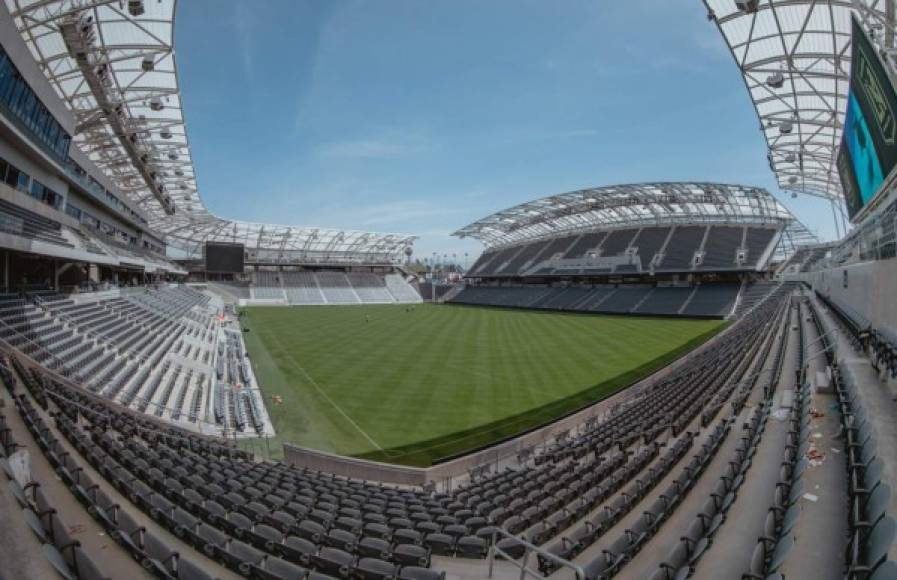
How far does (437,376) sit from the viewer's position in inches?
921

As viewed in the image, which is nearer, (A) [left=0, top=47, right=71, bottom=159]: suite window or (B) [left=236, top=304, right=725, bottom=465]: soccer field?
(A) [left=0, top=47, right=71, bottom=159]: suite window

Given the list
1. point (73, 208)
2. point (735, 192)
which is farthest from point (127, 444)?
point (735, 192)

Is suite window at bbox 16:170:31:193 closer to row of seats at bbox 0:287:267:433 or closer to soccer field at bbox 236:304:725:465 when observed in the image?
row of seats at bbox 0:287:267:433

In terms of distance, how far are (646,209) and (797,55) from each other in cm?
4234

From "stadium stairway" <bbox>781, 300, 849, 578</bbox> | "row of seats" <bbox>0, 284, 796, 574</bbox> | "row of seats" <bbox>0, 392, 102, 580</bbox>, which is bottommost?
"row of seats" <bbox>0, 284, 796, 574</bbox>

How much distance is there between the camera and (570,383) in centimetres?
2186

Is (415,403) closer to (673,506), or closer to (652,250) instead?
(673,506)

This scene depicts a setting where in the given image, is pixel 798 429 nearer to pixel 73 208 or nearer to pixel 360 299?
pixel 73 208

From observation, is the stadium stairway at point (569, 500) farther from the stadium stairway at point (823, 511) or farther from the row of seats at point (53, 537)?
the row of seats at point (53, 537)

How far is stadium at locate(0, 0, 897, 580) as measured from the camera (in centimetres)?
526

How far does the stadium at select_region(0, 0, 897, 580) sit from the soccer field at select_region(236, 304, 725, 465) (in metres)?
0.21

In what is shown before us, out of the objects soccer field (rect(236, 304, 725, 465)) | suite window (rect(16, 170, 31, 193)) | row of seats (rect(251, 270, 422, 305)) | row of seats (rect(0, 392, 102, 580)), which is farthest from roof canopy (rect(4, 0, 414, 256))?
row of seats (rect(251, 270, 422, 305))

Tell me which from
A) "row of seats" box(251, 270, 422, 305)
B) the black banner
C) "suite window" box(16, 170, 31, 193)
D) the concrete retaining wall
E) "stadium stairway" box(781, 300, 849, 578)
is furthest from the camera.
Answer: "row of seats" box(251, 270, 422, 305)

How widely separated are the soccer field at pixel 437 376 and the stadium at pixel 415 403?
0.70 ft
